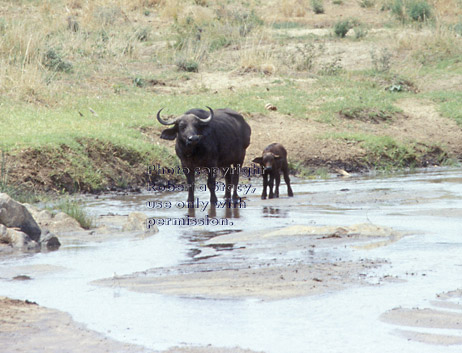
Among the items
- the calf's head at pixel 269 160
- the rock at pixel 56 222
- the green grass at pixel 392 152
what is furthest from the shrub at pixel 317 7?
the rock at pixel 56 222

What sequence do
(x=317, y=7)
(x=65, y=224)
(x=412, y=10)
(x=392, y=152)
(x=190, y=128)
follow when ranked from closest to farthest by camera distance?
(x=65, y=224)
(x=190, y=128)
(x=392, y=152)
(x=412, y=10)
(x=317, y=7)

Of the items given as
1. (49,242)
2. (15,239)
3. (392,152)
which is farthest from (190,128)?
(392,152)

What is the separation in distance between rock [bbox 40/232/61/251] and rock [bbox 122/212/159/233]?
123 centimetres

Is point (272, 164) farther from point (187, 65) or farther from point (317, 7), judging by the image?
point (317, 7)

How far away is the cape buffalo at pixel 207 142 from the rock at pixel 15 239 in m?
3.60

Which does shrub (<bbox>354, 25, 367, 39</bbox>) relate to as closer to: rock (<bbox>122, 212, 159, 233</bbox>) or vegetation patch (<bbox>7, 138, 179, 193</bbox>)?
vegetation patch (<bbox>7, 138, 179, 193</bbox>)

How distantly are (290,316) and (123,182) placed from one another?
29.2ft

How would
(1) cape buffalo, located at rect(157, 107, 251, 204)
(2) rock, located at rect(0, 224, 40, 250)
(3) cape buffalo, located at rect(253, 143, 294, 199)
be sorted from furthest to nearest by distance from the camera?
1. (3) cape buffalo, located at rect(253, 143, 294, 199)
2. (1) cape buffalo, located at rect(157, 107, 251, 204)
3. (2) rock, located at rect(0, 224, 40, 250)

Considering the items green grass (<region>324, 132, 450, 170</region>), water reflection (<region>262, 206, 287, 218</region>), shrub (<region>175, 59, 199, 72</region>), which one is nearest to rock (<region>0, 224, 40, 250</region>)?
water reflection (<region>262, 206, 287, 218</region>)

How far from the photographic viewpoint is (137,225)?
34.6ft

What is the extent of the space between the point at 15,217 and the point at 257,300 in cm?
391

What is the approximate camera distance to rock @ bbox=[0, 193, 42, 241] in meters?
9.48

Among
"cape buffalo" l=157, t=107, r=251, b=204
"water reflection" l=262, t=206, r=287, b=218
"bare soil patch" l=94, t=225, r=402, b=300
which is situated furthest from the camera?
"cape buffalo" l=157, t=107, r=251, b=204

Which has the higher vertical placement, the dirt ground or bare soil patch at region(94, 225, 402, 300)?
bare soil patch at region(94, 225, 402, 300)
